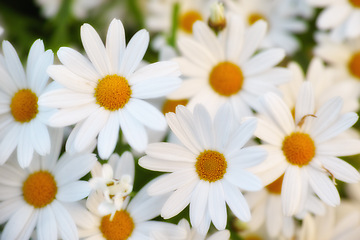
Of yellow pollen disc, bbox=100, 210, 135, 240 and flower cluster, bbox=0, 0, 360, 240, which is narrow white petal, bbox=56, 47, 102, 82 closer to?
flower cluster, bbox=0, 0, 360, 240

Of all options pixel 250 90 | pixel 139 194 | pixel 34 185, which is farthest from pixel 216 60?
pixel 34 185

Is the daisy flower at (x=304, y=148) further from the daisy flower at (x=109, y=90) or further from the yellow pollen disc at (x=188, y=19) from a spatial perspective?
the yellow pollen disc at (x=188, y=19)

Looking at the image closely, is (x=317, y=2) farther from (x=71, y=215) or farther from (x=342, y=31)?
(x=71, y=215)

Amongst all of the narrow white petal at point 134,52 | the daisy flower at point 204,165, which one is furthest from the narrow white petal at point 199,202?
the narrow white petal at point 134,52

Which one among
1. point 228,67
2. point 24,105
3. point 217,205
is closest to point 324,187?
point 217,205

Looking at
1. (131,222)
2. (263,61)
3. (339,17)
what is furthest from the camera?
(339,17)

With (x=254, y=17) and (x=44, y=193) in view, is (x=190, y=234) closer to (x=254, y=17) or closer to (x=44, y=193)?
(x=44, y=193)
